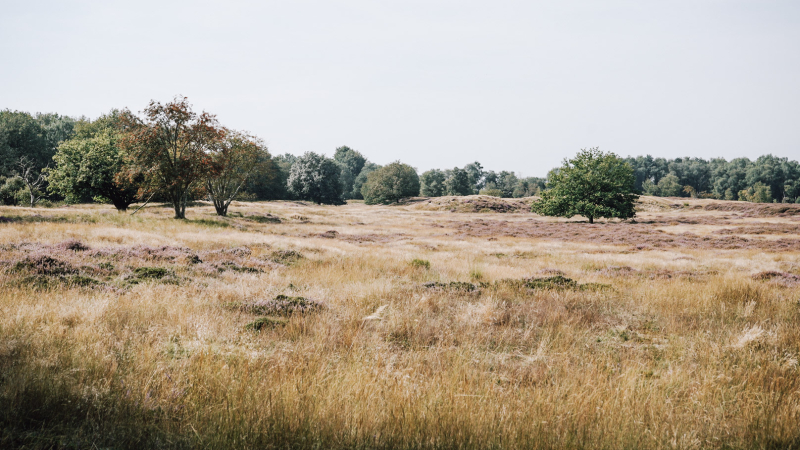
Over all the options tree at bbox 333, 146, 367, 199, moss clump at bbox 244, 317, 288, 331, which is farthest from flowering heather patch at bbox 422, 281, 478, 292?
tree at bbox 333, 146, 367, 199

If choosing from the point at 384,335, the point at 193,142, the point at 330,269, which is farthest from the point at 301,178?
the point at 384,335

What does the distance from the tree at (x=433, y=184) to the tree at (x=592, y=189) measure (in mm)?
70736

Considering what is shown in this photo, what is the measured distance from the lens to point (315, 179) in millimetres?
99000

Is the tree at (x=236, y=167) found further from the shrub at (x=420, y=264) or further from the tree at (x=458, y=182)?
the tree at (x=458, y=182)

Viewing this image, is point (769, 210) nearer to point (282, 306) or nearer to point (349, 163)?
point (282, 306)

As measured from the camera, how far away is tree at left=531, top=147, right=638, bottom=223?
53.6 meters

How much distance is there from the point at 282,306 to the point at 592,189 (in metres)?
57.9

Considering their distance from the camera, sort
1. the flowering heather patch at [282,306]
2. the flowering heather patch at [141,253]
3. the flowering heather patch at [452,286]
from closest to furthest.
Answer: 1. the flowering heather patch at [282,306]
2. the flowering heather patch at [452,286]
3. the flowering heather patch at [141,253]

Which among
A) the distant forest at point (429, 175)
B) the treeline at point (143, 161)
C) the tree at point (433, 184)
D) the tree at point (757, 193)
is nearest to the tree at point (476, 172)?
the distant forest at point (429, 175)

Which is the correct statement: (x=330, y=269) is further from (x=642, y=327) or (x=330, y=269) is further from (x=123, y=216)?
(x=123, y=216)

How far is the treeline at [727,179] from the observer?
418 ft

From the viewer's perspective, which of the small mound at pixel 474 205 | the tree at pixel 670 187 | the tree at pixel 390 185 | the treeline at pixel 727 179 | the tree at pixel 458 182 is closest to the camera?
the small mound at pixel 474 205

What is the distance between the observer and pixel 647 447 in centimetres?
286

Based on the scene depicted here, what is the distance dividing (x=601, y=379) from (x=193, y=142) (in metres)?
34.1
